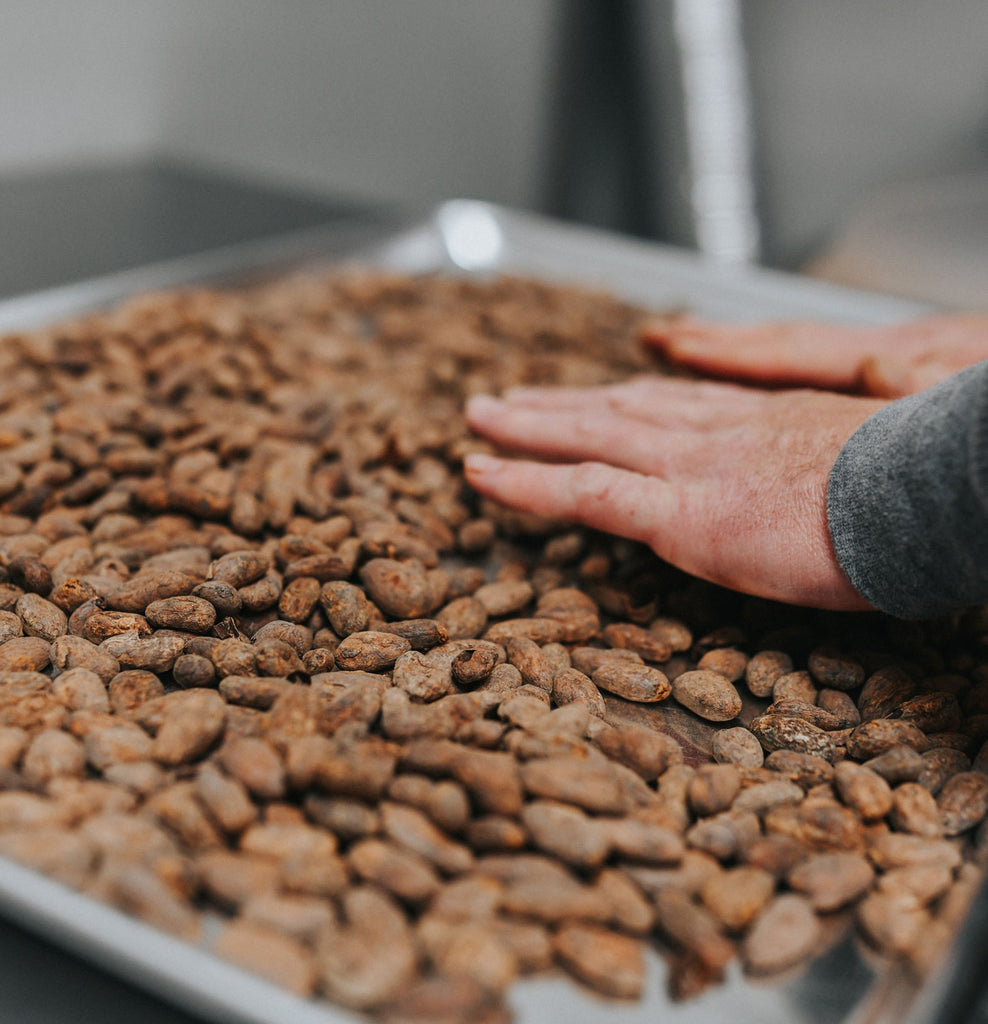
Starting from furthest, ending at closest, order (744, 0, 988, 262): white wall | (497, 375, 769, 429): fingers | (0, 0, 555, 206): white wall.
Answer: (744, 0, 988, 262): white wall < (0, 0, 555, 206): white wall < (497, 375, 769, 429): fingers

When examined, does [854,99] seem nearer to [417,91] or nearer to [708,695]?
[417,91]

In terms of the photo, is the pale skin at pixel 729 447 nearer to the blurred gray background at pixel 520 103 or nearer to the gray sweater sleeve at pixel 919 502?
the gray sweater sleeve at pixel 919 502

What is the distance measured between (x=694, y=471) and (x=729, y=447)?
4 centimetres

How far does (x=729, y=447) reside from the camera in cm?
93

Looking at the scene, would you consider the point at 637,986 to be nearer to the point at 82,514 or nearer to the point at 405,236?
the point at 82,514

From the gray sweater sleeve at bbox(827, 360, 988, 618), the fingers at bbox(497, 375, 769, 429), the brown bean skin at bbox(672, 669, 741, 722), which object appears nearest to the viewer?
the gray sweater sleeve at bbox(827, 360, 988, 618)

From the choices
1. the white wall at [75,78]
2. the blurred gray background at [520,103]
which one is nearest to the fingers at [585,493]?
the blurred gray background at [520,103]

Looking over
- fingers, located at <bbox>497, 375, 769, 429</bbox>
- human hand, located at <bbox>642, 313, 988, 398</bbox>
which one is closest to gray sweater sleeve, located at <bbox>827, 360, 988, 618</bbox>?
fingers, located at <bbox>497, 375, 769, 429</bbox>

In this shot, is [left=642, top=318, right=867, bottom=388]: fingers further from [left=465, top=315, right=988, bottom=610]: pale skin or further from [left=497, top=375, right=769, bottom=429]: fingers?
[left=497, top=375, right=769, bottom=429]: fingers

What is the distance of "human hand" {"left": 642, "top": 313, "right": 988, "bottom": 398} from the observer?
114 centimetres

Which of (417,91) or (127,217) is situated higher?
(417,91)

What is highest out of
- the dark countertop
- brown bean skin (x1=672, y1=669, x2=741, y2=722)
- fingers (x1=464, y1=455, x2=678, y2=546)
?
the dark countertop

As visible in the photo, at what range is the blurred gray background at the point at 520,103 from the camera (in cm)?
203

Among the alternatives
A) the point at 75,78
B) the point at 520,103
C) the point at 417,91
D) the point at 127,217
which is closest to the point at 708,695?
the point at 127,217
